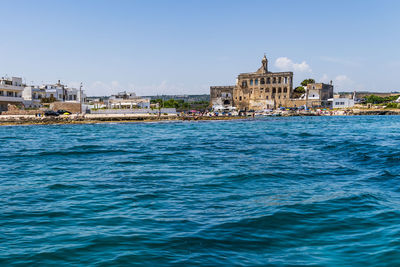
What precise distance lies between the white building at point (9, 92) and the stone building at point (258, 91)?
57659mm

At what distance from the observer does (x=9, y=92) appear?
230ft

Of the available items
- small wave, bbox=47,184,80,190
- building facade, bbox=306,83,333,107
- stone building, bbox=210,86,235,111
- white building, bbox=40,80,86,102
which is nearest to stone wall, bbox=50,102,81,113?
white building, bbox=40,80,86,102

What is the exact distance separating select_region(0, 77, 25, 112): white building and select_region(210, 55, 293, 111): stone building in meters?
57.7

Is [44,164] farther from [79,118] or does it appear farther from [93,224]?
[79,118]

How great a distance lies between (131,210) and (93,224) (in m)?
1.13

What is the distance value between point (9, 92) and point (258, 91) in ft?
221

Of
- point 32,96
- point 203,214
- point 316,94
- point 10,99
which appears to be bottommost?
point 203,214

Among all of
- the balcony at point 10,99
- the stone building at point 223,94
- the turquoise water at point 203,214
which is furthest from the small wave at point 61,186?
the stone building at point 223,94

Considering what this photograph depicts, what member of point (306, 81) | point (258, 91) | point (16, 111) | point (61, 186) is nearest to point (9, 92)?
point (16, 111)

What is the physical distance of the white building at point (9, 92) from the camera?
6775 cm

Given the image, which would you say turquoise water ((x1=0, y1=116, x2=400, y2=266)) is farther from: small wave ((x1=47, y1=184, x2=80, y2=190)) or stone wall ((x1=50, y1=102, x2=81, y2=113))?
stone wall ((x1=50, y1=102, x2=81, y2=113))

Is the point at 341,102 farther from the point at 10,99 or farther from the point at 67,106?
the point at 10,99

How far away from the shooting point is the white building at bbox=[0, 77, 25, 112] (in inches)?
2667

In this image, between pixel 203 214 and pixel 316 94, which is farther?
pixel 316 94
